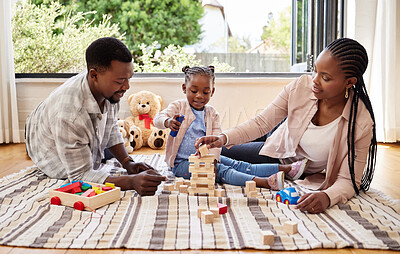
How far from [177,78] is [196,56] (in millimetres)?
1167

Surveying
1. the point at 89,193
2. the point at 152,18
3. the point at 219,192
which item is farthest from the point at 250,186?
the point at 152,18

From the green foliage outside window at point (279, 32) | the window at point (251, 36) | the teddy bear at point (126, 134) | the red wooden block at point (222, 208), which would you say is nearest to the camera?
the red wooden block at point (222, 208)

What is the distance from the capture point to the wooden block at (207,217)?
1561 millimetres

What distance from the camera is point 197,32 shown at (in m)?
5.72

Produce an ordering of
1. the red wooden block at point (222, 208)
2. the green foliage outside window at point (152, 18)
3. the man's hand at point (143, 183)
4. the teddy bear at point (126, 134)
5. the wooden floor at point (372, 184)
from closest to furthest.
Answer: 1. the wooden floor at point (372, 184)
2. the red wooden block at point (222, 208)
3. the man's hand at point (143, 183)
4. the teddy bear at point (126, 134)
5. the green foliage outside window at point (152, 18)

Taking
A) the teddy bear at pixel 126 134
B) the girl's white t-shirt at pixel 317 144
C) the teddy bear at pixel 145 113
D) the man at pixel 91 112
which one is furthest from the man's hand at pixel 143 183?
the teddy bear at pixel 145 113

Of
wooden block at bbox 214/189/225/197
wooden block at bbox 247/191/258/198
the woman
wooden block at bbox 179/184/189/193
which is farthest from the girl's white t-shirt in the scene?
wooden block at bbox 179/184/189/193

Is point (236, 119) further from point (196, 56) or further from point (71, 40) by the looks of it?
point (71, 40)

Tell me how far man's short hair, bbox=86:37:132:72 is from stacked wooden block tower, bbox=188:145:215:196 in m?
0.61

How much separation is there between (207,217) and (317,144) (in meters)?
0.80

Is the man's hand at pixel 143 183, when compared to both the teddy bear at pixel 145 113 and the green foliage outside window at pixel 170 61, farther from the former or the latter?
the green foliage outside window at pixel 170 61

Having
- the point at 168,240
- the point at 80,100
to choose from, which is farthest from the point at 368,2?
the point at 168,240

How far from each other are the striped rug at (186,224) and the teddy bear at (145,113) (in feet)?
6.22

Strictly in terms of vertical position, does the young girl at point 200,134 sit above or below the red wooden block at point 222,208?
above
